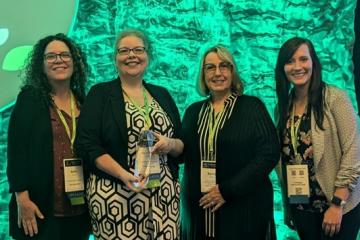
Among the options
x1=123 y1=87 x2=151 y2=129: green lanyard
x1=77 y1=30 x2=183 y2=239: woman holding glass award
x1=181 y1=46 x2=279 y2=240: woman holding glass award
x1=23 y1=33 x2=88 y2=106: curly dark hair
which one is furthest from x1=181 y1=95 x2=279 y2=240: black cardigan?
x1=23 y1=33 x2=88 y2=106: curly dark hair

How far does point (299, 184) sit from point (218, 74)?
64cm

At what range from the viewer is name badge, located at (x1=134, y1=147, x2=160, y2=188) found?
189cm

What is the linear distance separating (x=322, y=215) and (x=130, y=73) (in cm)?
110

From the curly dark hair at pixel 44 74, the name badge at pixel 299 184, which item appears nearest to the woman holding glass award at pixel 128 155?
the curly dark hair at pixel 44 74

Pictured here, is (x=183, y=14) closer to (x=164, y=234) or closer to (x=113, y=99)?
(x=113, y=99)

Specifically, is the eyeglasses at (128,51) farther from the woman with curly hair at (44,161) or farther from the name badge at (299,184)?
the name badge at (299,184)

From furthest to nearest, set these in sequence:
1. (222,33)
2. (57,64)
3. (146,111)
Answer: (222,33) < (57,64) < (146,111)

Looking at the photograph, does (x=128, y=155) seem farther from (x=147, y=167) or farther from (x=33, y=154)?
(x=33, y=154)

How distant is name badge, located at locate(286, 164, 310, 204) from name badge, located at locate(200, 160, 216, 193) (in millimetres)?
358

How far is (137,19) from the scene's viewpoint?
129 inches

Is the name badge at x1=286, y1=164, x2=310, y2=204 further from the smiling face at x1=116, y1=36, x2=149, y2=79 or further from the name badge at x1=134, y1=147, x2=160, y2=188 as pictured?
the smiling face at x1=116, y1=36, x2=149, y2=79

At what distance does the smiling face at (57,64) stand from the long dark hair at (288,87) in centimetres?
104

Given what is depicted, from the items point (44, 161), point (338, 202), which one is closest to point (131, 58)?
point (44, 161)

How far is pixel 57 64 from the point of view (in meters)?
2.14
